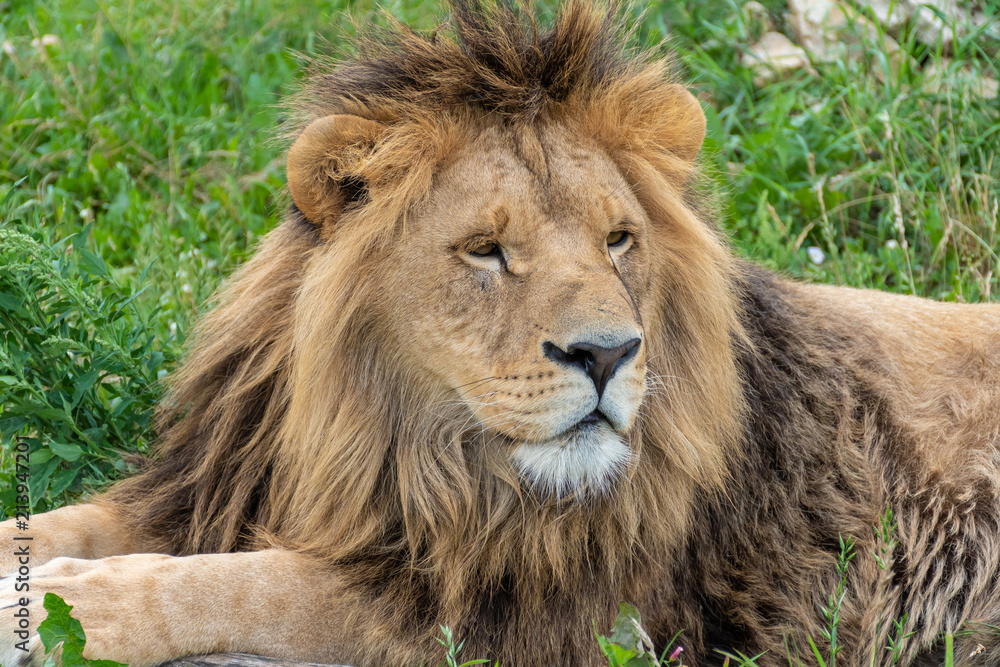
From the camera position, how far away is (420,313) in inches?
112

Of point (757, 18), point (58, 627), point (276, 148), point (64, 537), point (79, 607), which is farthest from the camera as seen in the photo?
point (757, 18)

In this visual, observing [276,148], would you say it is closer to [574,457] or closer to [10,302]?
[10,302]

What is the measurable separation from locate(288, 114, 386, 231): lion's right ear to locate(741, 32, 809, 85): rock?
13.7 feet

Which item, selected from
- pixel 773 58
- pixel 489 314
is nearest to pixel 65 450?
pixel 489 314

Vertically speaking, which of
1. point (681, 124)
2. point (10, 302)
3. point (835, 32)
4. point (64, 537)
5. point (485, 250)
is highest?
point (835, 32)

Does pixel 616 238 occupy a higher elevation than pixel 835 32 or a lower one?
lower

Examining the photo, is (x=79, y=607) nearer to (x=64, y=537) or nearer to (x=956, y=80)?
(x=64, y=537)

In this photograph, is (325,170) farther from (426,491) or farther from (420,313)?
(426,491)

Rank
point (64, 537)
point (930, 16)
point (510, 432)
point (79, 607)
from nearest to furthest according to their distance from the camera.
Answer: point (79, 607), point (510, 432), point (64, 537), point (930, 16)

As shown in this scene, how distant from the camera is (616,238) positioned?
9.68 feet

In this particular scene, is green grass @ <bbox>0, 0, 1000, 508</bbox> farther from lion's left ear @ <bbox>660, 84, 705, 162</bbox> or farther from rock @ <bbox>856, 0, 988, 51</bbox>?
lion's left ear @ <bbox>660, 84, 705, 162</bbox>

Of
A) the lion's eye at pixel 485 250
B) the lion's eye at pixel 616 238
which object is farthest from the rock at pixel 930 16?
the lion's eye at pixel 485 250

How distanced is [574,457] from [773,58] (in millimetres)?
4532

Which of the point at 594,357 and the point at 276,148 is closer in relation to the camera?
the point at 594,357
